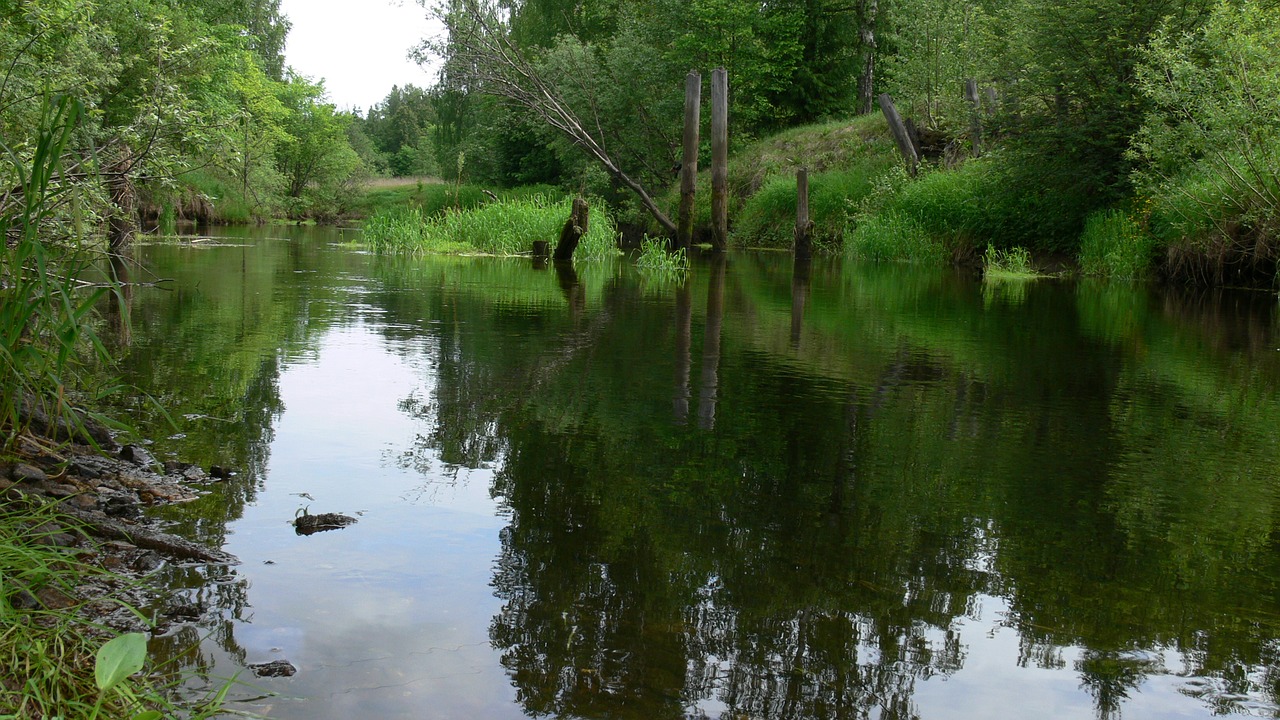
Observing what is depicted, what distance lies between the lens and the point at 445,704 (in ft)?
6.97

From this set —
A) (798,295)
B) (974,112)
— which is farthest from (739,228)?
(798,295)

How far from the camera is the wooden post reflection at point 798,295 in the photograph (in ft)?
27.9

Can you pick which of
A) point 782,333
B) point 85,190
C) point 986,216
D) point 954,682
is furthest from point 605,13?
point 954,682

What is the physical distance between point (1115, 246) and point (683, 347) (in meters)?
13.0

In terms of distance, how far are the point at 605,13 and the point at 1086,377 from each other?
39.1 metres

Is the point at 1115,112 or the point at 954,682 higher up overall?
the point at 1115,112

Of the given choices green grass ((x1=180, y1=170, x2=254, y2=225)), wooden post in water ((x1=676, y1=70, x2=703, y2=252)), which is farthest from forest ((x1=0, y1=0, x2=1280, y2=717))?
wooden post in water ((x1=676, y1=70, x2=703, y2=252))

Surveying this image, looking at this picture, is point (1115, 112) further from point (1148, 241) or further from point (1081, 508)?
point (1081, 508)

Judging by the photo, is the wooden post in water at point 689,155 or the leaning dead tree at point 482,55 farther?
the wooden post in water at point 689,155

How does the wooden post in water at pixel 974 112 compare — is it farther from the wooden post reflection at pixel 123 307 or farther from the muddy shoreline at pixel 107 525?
the muddy shoreline at pixel 107 525

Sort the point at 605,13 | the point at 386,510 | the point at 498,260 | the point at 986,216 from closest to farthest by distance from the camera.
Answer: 1. the point at 386,510
2. the point at 498,260
3. the point at 986,216
4. the point at 605,13

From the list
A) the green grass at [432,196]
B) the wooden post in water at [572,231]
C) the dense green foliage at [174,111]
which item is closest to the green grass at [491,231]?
the wooden post in water at [572,231]

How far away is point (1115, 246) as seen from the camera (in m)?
17.6

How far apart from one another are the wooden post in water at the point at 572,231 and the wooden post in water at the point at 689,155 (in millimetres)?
2817
